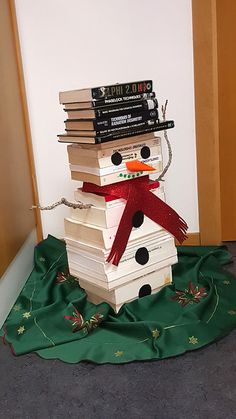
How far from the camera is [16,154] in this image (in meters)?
2.05

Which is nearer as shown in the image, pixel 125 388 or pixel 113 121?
pixel 125 388

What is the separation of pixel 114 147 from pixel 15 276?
0.73m

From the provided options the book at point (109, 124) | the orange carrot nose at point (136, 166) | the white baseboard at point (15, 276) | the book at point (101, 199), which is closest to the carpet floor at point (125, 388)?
the white baseboard at point (15, 276)

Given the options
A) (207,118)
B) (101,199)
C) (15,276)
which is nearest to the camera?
(101,199)

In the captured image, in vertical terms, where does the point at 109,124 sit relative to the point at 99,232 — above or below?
above

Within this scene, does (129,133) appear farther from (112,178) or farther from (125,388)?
(125,388)

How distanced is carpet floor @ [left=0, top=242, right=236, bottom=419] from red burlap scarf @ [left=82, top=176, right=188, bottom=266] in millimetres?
392

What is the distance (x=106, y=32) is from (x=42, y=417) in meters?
1.68

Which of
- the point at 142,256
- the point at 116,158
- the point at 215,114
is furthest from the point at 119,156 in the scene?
the point at 215,114

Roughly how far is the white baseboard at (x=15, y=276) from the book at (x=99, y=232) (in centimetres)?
31

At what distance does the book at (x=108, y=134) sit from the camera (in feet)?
4.87

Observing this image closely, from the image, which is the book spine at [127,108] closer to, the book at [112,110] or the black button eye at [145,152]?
the book at [112,110]

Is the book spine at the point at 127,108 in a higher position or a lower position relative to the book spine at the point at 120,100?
lower

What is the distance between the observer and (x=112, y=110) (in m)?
1.51
